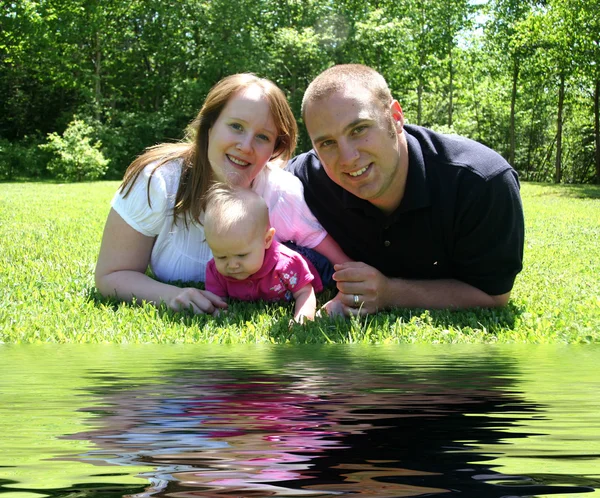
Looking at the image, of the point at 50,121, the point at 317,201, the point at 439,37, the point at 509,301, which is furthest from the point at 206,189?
the point at 439,37

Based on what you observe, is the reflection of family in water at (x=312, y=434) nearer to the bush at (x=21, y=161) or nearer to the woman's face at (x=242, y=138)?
the woman's face at (x=242, y=138)

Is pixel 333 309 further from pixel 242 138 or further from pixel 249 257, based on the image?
pixel 242 138

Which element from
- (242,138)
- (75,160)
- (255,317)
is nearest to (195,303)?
(255,317)

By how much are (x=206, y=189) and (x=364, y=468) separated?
3.89 metres

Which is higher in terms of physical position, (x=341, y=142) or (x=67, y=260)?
(x=341, y=142)

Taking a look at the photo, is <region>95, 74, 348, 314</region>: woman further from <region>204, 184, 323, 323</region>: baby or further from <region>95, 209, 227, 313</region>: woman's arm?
<region>204, 184, 323, 323</region>: baby

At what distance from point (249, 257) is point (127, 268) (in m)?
1.03

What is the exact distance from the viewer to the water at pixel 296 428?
45.5 inches

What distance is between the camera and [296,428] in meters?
1.56

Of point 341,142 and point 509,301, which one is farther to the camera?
point 509,301

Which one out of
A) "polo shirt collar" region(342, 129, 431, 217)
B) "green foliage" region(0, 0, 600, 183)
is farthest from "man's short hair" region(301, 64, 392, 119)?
"green foliage" region(0, 0, 600, 183)

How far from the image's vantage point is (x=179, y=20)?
3956 centimetres

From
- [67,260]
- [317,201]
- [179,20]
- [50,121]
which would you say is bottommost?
[67,260]

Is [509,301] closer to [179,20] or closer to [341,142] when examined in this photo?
[341,142]
